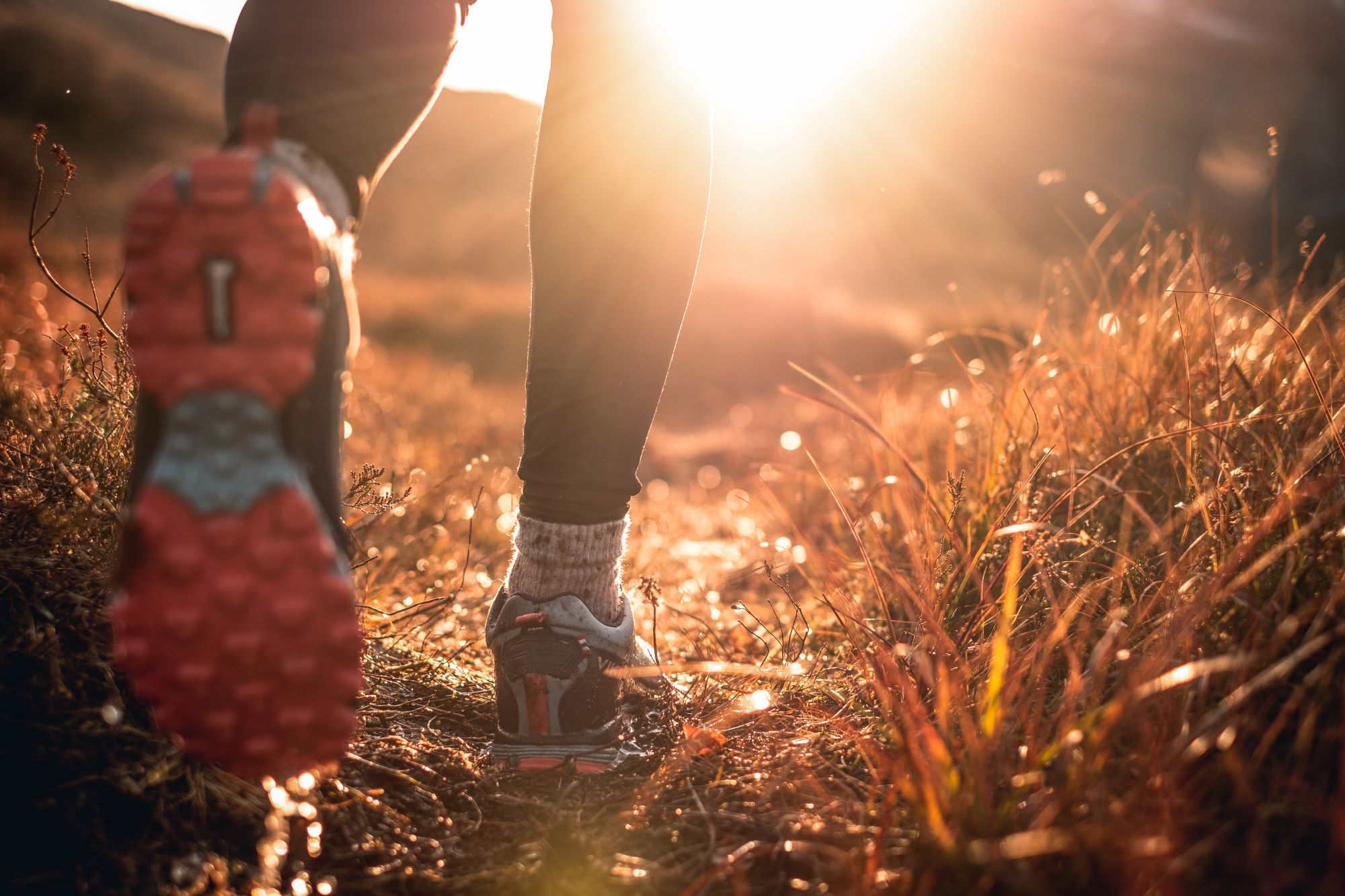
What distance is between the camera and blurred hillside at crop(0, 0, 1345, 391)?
5426 millimetres

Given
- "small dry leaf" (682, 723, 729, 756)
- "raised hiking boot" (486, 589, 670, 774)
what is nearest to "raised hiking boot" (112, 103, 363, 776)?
"raised hiking boot" (486, 589, 670, 774)

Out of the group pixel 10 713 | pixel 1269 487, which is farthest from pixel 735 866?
pixel 1269 487

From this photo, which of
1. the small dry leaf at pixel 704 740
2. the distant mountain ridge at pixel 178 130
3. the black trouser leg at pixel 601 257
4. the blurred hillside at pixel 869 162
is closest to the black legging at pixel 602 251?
the black trouser leg at pixel 601 257

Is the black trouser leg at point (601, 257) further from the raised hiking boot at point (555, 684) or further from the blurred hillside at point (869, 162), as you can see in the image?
the blurred hillside at point (869, 162)

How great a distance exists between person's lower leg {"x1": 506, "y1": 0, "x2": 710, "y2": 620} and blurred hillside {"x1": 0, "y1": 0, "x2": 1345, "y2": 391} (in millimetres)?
559

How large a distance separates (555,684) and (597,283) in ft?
1.75

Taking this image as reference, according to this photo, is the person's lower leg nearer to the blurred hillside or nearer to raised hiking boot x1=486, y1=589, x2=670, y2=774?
raised hiking boot x1=486, y1=589, x2=670, y2=774

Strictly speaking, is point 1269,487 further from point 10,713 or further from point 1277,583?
point 10,713

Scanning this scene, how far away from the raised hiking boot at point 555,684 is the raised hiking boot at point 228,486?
370mm

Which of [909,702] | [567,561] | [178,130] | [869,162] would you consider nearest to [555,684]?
[567,561]

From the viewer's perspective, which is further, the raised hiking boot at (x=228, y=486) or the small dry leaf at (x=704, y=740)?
the small dry leaf at (x=704, y=740)

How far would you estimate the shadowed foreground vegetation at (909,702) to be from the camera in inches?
29.6

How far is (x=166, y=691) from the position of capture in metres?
0.77

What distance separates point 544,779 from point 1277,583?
92 cm
